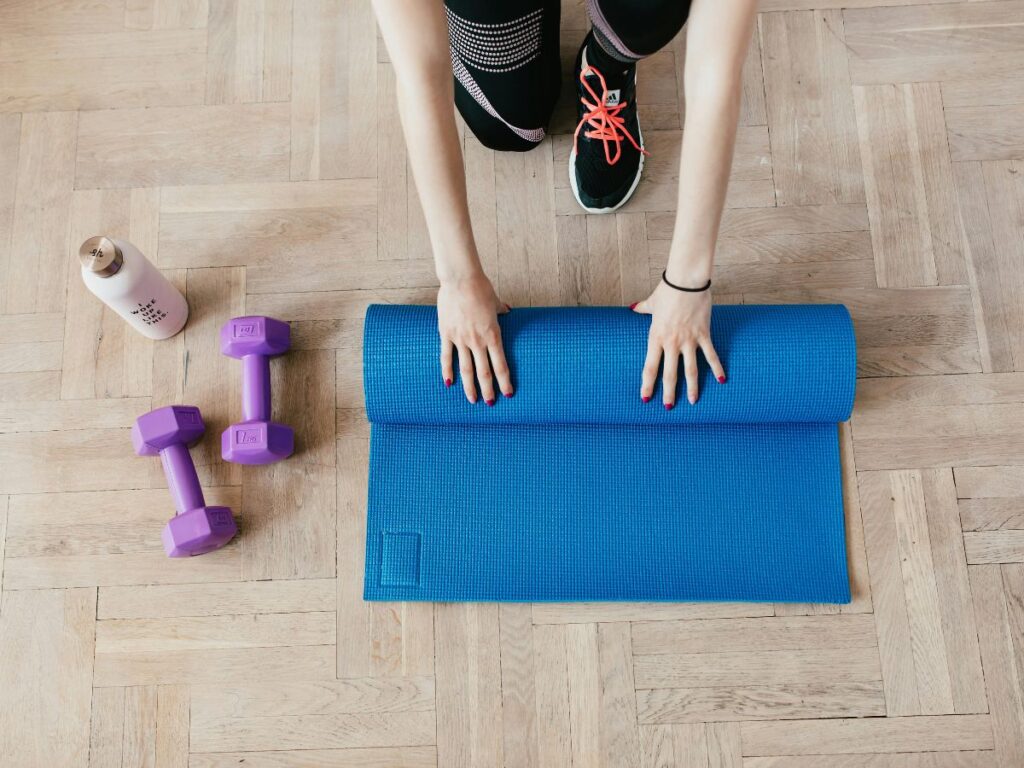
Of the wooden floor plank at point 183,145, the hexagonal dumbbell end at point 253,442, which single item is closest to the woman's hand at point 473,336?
the hexagonal dumbbell end at point 253,442

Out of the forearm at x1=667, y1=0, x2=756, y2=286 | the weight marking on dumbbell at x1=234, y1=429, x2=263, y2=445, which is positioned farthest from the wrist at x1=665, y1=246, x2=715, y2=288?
the weight marking on dumbbell at x1=234, y1=429, x2=263, y2=445

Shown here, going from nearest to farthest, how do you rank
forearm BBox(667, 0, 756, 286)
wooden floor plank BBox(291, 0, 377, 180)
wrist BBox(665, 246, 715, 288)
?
1. forearm BBox(667, 0, 756, 286)
2. wrist BBox(665, 246, 715, 288)
3. wooden floor plank BBox(291, 0, 377, 180)

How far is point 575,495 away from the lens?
124cm

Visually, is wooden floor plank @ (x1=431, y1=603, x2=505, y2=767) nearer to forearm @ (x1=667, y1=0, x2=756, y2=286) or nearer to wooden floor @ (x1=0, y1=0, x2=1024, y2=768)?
wooden floor @ (x1=0, y1=0, x2=1024, y2=768)

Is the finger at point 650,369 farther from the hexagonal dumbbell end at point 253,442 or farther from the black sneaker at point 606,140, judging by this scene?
the hexagonal dumbbell end at point 253,442

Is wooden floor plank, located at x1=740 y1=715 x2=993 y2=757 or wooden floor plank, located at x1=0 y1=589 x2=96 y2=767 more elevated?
wooden floor plank, located at x1=0 y1=589 x2=96 y2=767

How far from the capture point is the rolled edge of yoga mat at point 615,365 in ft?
3.71

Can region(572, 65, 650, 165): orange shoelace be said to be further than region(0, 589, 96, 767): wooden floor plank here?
Yes

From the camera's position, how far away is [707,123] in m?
0.95

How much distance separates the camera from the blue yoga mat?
117cm

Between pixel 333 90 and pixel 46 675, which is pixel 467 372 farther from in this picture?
pixel 46 675

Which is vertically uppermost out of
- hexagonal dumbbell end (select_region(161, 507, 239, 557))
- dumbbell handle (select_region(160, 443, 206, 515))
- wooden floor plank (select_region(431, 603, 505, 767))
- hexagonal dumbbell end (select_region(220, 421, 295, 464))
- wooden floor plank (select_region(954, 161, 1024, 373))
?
wooden floor plank (select_region(954, 161, 1024, 373))

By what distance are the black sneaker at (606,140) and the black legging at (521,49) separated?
0.23 ft

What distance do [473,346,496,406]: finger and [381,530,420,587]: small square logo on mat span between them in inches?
10.6
